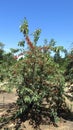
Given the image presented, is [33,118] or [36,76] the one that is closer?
[36,76]

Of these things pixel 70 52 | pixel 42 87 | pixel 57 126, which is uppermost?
pixel 70 52

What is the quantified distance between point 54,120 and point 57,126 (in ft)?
1.67

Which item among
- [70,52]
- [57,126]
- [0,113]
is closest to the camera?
[57,126]

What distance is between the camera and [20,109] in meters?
13.8

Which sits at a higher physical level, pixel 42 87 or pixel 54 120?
pixel 42 87

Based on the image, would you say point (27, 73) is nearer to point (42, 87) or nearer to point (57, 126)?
point (42, 87)

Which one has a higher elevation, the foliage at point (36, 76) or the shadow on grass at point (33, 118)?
the foliage at point (36, 76)

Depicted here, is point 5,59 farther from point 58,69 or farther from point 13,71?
point 58,69

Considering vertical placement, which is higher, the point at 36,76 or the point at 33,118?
the point at 36,76

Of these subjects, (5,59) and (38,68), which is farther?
(5,59)

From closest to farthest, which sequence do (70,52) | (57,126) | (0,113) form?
(57,126)
(70,52)
(0,113)

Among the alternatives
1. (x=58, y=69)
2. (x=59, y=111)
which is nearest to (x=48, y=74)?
(x=58, y=69)

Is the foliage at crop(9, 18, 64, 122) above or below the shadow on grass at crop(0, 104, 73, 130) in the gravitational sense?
above

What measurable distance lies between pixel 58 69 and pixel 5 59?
2657mm
